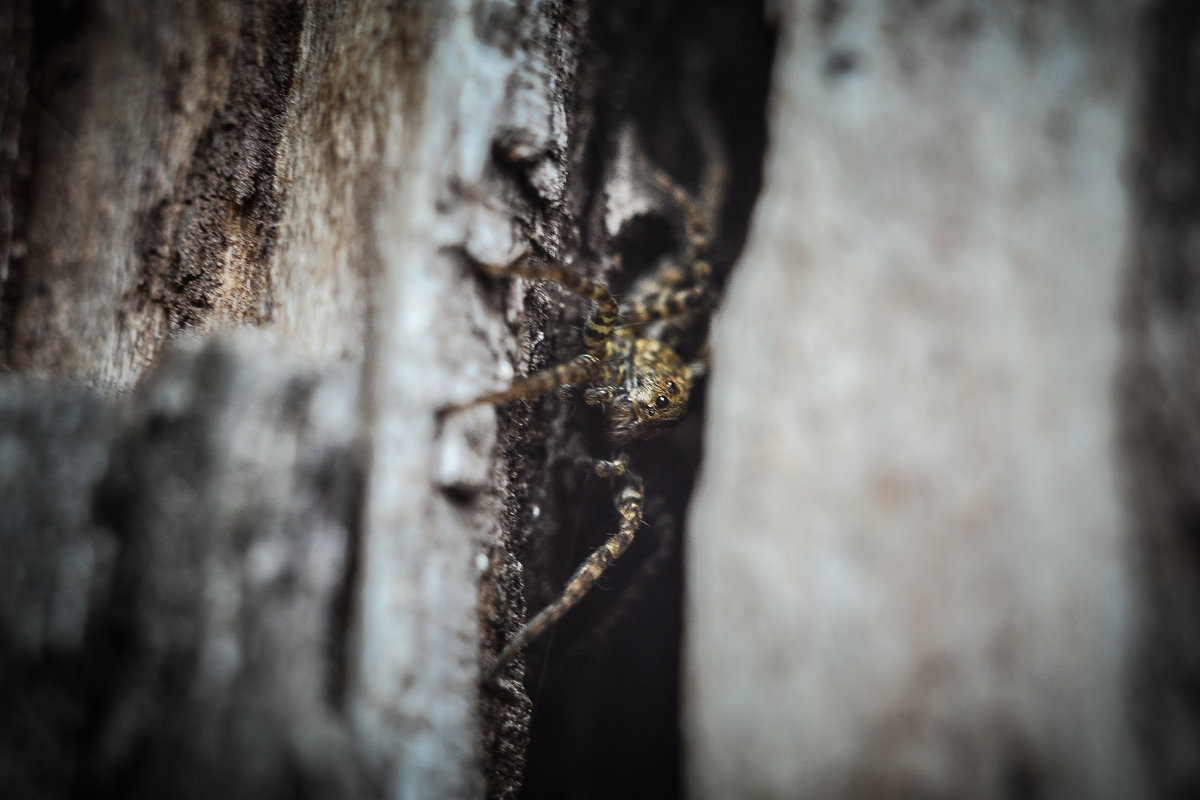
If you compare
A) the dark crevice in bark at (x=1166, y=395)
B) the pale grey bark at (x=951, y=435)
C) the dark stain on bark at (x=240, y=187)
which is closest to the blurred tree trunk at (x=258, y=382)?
the dark stain on bark at (x=240, y=187)

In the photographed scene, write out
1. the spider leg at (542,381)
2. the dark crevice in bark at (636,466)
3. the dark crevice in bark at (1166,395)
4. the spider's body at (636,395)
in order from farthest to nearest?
1. the spider's body at (636,395)
2. the dark crevice in bark at (636,466)
3. the spider leg at (542,381)
4. the dark crevice in bark at (1166,395)

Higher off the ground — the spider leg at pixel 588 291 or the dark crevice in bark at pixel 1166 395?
the spider leg at pixel 588 291

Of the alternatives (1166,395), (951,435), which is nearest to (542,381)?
(951,435)

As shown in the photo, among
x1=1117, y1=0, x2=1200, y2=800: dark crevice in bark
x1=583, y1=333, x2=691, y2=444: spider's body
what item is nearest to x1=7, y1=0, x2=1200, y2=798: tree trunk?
x1=1117, y1=0, x2=1200, y2=800: dark crevice in bark

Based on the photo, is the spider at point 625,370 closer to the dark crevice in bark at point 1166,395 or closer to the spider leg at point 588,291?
the spider leg at point 588,291

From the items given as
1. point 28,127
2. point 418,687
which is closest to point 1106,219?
point 418,687

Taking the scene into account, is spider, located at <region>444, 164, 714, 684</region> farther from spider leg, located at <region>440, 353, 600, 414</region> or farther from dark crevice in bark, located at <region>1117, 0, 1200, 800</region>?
dark crevice in bark, located at <region>1117, 0, 1200, 800</region>

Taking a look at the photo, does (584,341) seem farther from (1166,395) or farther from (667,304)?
(1166,395)
